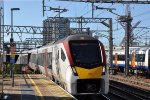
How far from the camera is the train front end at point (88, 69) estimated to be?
68.9ft

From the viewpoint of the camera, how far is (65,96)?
21.1 meters

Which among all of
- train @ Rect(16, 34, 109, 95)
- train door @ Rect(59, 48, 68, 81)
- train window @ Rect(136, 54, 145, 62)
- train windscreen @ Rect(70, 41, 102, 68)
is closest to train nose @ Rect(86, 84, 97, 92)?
train @ Rect(16, 34, 109, 95)

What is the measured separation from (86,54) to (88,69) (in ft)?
3.00

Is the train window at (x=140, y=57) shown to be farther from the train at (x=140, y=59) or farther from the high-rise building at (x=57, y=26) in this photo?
the high-rise building at (x=57, y=26)

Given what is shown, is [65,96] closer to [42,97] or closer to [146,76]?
[42,97]

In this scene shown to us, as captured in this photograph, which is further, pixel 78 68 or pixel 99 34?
pixel 99 34

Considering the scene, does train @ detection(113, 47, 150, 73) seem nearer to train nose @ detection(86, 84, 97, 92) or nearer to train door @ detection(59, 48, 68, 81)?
train door @ detection(59, 48, 68, 81)

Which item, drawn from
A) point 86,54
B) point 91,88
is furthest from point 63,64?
point 91,88

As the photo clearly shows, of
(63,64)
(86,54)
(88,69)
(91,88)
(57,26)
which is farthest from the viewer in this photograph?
(57,26)

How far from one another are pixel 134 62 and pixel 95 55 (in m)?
30.4

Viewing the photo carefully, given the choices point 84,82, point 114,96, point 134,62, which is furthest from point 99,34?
point 84,82

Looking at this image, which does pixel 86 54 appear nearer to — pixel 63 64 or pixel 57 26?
pixel 63 64

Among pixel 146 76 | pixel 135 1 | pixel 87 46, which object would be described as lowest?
pixel 146 76

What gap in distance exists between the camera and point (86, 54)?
2169cm
